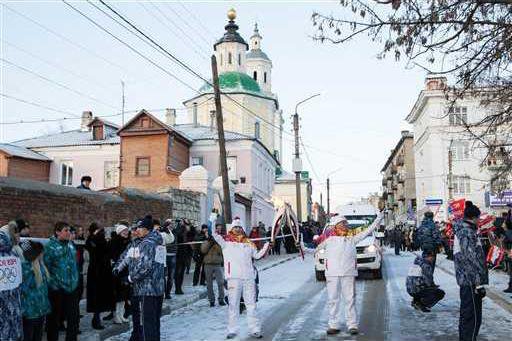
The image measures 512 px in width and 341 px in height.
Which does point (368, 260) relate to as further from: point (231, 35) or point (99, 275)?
point (231, 35)

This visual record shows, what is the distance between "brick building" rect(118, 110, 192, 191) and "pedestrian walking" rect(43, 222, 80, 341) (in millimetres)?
34209

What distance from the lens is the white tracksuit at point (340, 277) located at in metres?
9.20

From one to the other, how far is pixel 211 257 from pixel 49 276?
218 inches

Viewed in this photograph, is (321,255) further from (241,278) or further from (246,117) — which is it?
(246,117)

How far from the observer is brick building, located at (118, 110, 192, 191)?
4259cm

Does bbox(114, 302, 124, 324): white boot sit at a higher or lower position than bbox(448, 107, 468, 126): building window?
lower

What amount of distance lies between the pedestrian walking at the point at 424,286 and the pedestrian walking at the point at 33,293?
7147 millimetres

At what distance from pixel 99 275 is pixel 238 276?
101 inches

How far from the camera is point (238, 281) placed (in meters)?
9.33

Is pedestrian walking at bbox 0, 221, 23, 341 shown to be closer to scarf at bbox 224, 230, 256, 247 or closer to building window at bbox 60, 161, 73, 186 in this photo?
scarf at bbox 224, 230, 256, 247

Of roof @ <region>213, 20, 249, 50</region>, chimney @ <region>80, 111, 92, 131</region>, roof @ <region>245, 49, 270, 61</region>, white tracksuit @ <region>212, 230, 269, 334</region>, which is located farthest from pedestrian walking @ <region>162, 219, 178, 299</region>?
roof @ <region>245, 49, 270, 61</region>

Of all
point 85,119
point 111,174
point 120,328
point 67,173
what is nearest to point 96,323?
point 120,328

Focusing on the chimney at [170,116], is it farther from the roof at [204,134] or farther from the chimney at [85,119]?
the chimney at [85,119]

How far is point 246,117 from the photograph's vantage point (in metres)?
67.4
